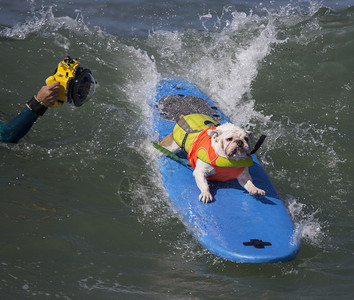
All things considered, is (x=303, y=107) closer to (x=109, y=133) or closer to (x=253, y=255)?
(x=109, y=133)

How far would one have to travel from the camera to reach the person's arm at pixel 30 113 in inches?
217

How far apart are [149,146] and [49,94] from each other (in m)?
1.80

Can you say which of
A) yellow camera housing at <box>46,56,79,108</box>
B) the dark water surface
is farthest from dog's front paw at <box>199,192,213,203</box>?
yellow camera housing at <box>46,56,79,108</box>

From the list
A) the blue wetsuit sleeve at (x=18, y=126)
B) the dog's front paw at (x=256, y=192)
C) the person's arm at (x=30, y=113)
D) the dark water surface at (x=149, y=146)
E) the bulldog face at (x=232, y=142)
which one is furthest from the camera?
the blue wetsuit sleeve at (x=18, y=126)

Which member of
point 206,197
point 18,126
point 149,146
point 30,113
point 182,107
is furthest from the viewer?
point 182,107

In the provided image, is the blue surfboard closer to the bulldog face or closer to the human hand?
the bulldog face

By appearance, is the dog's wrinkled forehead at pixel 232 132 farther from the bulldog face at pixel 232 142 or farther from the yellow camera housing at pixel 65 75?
the yellow camera housing at pixel 65 75

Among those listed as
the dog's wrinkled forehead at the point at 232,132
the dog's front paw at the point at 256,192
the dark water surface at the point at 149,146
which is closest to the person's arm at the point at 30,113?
the dark water surface at the point at 149,146

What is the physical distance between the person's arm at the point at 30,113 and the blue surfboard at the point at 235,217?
5.62 feet

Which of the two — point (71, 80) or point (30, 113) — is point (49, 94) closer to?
point (71, 80)

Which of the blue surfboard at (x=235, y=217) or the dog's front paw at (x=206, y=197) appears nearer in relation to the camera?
the blue surfboard at (x=235, y=217)

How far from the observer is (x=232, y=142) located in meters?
5.39

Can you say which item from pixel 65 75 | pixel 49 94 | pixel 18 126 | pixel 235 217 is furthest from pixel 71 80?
pixel 235 217

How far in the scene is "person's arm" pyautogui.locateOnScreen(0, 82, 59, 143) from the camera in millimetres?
5520
